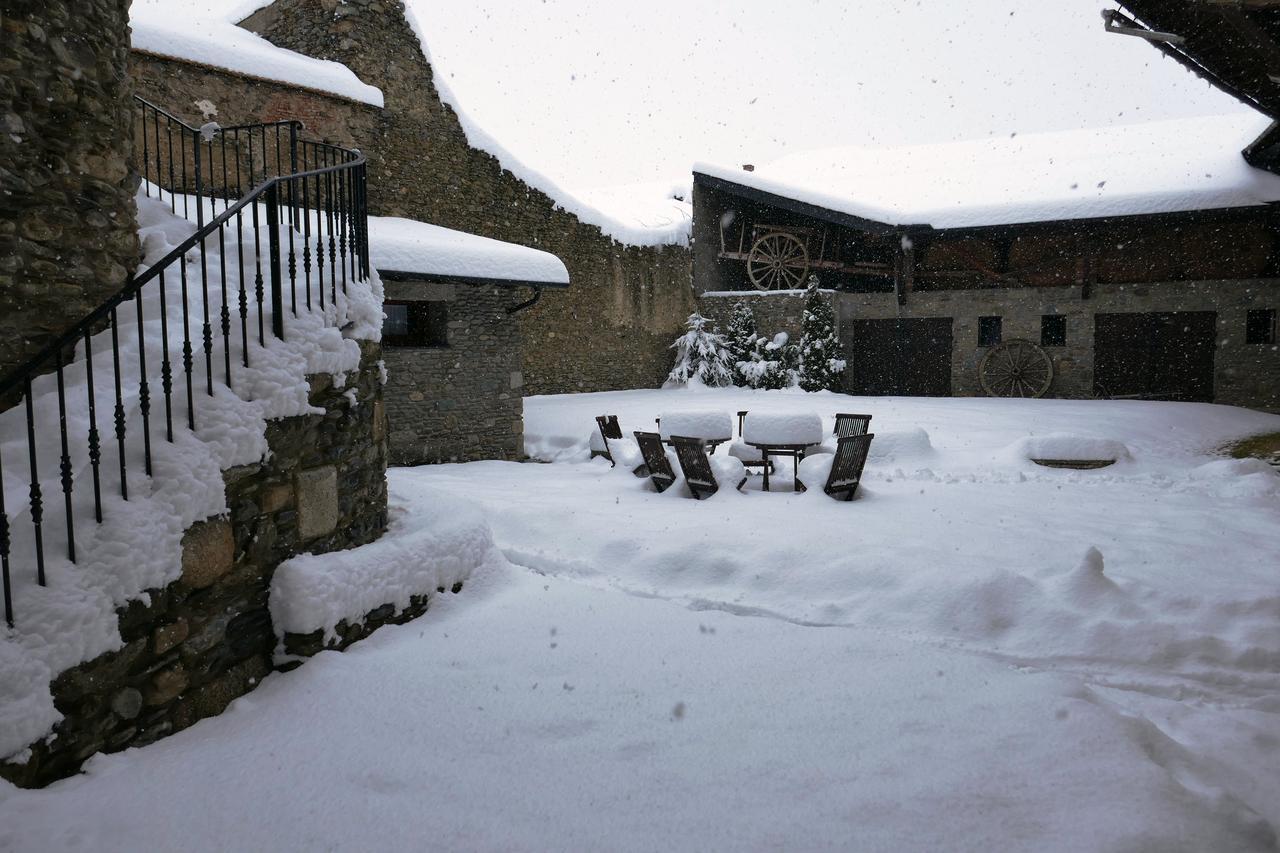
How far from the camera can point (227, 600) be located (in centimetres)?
333

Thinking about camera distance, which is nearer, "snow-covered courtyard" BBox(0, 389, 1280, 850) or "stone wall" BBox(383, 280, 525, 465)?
"snow-covered courtyard" BBox(0, 389, 1280, 850)

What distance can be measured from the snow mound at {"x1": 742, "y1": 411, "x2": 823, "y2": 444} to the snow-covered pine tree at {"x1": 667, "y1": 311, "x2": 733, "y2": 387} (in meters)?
8.96

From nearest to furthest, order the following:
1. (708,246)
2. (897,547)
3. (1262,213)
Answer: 1. (897,547)
2. (1262,213)
3. (708,246)

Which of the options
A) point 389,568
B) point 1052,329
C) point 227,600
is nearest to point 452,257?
point 389,568

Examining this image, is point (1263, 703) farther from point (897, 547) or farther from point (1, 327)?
point (1, 327)

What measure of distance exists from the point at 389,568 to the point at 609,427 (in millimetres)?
6464

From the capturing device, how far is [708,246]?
18953 mm

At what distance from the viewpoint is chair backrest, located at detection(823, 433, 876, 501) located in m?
7.35

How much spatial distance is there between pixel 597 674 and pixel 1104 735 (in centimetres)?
215

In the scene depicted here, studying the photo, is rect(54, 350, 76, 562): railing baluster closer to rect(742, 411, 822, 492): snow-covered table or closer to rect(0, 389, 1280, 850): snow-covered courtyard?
rect(0, 389, 1280, 850): snow-covered courtyard

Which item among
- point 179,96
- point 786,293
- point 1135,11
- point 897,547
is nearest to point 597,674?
point 897,547

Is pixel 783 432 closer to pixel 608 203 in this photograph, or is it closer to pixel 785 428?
pixel 785 428

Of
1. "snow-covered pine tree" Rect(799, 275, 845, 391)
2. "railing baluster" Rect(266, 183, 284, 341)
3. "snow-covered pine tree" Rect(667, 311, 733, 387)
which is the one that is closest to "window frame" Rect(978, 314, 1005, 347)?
"snow-covered pine tree" Rect(799, 275, 845, 391)

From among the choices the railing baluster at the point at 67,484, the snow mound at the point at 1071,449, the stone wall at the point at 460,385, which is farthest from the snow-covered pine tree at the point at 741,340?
the railing baluster at the point at 67,484
